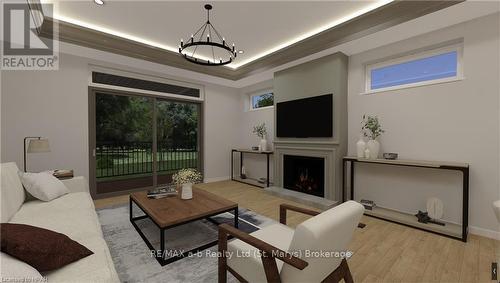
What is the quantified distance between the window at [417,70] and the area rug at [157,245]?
2.93 m

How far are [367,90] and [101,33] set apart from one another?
14.6 feet

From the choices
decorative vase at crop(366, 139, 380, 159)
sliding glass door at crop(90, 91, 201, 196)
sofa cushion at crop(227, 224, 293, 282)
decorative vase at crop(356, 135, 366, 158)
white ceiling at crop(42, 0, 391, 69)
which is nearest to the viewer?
sofa cushion at crop(227, 224, 293, 282)

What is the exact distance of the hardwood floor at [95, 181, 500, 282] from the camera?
1911 millimetres

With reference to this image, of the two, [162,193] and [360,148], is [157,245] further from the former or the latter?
[360,148]

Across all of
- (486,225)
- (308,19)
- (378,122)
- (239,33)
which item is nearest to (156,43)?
(239,33)

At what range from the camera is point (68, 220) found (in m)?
1.97

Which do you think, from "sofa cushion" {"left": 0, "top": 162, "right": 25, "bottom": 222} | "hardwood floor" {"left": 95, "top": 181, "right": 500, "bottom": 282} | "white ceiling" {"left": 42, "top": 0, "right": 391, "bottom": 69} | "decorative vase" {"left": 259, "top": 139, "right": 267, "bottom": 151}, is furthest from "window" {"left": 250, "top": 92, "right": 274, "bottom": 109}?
"sofa cushion" {"left": 0, "top": 162, "right": 25, "bottom": 222}

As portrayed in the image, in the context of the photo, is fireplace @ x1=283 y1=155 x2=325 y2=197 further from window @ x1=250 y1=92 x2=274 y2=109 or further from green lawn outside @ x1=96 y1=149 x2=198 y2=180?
green lawn outside @ x1=96 y1=149 x2=198 y2=180

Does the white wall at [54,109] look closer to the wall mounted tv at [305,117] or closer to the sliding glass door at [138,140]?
the sliding glass door at [138,140]

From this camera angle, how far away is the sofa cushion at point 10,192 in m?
1.93

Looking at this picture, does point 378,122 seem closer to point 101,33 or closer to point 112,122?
point 101,33

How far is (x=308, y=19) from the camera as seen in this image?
121 inches

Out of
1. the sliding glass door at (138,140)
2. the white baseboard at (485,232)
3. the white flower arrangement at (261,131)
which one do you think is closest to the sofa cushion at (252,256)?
the white baseboard at (485,232)

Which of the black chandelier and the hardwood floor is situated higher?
the black chandelier
